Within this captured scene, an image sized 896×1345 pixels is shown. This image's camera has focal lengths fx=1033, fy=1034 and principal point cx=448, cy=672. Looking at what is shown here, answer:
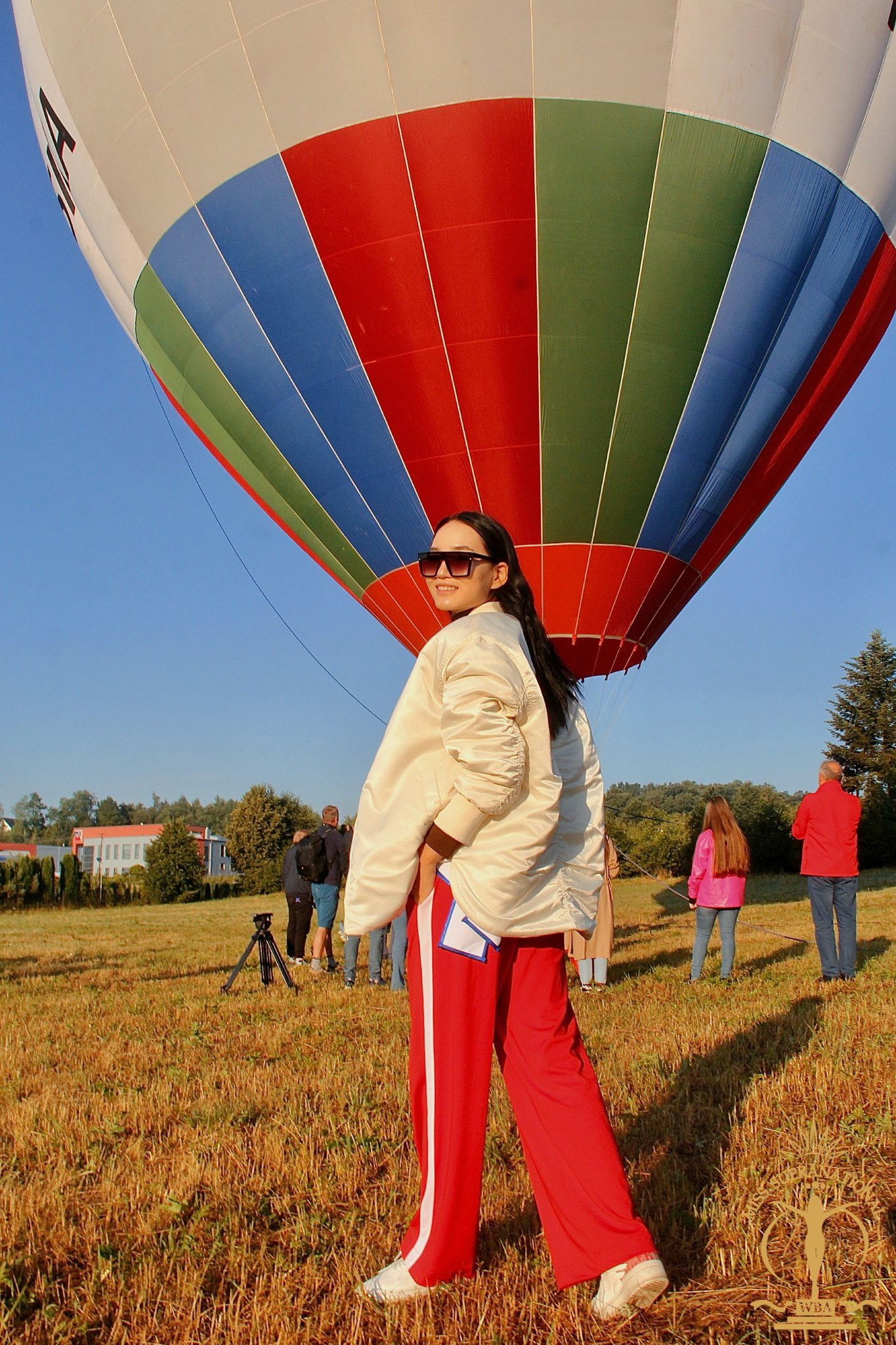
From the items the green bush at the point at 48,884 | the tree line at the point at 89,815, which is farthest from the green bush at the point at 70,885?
the tree line at the point at 89,815

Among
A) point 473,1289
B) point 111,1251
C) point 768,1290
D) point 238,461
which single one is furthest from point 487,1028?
point 238,461

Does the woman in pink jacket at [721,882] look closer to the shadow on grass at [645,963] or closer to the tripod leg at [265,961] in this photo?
the shadow on grass at [645,963]

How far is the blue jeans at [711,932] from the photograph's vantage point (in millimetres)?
8047

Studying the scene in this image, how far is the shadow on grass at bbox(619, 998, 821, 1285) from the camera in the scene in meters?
2.73

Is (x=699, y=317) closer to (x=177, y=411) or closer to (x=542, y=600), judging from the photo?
Result: (x=542, y=600)

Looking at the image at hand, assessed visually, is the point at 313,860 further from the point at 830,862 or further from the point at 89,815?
the point at 89,815

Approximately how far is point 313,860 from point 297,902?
0.89 m

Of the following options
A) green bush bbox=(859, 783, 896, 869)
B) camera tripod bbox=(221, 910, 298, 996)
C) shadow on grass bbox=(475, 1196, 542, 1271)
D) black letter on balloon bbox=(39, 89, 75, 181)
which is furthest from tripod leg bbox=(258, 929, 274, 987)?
green bush bbox=(859, 783, 896, 869)

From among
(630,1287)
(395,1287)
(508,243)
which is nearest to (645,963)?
(508,243)

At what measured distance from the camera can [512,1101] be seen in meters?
2.33

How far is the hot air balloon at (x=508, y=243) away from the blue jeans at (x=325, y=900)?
2.75 metres

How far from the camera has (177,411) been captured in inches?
437

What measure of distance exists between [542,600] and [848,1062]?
225 inches

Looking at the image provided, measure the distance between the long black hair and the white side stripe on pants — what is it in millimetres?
534
